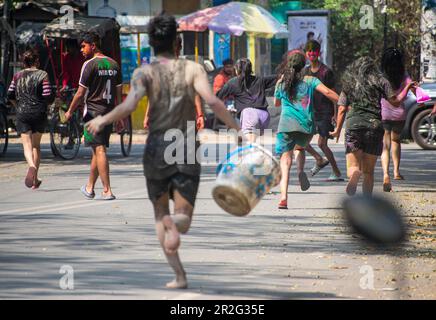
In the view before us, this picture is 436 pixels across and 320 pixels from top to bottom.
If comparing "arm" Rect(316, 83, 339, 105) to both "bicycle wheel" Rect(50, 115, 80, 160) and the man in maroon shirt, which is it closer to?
"bicycle wheel" Rect(50, 115, 80, 160)

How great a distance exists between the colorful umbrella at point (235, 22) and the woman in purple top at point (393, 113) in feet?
46.0

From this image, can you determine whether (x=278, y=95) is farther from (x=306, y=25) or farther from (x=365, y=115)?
(x=306, y=25)

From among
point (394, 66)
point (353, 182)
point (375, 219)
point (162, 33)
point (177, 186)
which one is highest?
point (162, 33)

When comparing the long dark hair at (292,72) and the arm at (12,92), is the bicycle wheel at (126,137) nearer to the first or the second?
the arm at (12,92)

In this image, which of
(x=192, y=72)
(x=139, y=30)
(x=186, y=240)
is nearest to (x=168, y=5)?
(x=139, y=30)

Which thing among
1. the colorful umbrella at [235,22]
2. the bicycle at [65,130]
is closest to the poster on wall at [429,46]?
the colorful umbrella at [235,22]

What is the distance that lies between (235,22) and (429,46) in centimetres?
518

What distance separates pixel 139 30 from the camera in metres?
30.0

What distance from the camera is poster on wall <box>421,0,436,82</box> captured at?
95.2ft

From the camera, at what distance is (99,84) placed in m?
14.1

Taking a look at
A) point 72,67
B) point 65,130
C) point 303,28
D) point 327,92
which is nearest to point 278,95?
point 327,92

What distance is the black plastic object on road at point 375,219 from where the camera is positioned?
3.54 m

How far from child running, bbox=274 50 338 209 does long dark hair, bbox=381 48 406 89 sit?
4.32 ft

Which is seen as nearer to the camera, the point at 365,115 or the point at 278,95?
the point at 365,115
